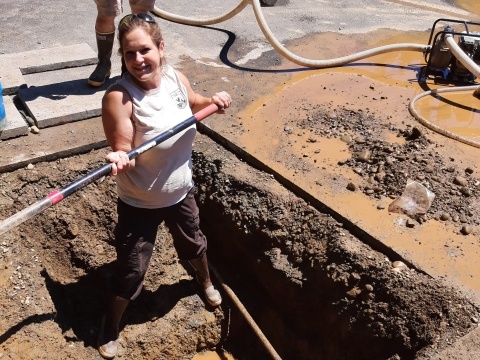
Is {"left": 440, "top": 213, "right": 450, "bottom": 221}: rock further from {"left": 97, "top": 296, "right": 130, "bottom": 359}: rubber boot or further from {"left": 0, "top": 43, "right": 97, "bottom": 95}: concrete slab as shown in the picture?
{"left": 0, "top": 43, "right": 97, "bottom": 95}: concrete slab

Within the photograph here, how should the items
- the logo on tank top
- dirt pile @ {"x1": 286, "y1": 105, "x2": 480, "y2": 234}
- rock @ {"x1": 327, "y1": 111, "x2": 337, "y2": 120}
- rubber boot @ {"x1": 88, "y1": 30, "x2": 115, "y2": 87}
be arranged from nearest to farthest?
Result: the logo on tank top → dirt pile @ {"x1": 286, "y1": 105, "x2": 480, "y2": 234} → rubber boot @ {"x1": 88, "y1": 30, "x2": 115, "y2": 87} → rock @ {"x1": 327, "y1": 111, "x2": 337, "y2": 120}

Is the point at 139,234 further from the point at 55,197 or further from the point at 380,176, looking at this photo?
the point at 380,176

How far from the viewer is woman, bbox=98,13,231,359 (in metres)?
2.34

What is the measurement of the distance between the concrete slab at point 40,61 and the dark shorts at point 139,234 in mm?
2477

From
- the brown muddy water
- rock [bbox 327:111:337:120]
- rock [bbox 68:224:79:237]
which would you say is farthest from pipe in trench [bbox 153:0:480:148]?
rock [bbox 68:224:79:237]

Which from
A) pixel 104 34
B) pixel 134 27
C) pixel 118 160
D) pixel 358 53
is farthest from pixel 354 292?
pixel 358 53

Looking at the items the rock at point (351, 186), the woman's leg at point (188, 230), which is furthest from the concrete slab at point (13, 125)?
the rock at point (351, 186)

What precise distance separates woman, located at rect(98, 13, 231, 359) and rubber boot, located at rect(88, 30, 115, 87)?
1.95 metres

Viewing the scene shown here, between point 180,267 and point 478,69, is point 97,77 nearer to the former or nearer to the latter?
point 180,267

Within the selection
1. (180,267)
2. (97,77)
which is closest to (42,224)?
(180,267)

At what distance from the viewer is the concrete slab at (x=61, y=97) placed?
4.14m

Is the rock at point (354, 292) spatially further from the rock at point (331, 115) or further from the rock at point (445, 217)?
the rock at point (331, 115)

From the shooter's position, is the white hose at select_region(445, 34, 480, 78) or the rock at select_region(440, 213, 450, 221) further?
the white hose at select_region(445, 34, 480, 78)

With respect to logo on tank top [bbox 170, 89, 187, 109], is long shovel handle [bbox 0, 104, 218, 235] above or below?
below
